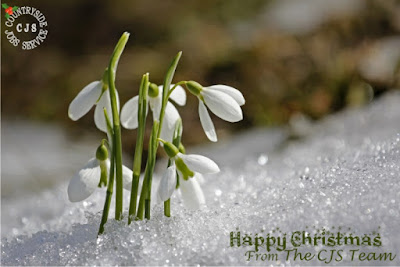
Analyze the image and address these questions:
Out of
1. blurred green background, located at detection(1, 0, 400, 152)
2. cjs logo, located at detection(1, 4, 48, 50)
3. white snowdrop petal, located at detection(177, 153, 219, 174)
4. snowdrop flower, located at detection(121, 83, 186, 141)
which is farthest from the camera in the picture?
blurred green background, located at detection(1, 0, 400, 152)

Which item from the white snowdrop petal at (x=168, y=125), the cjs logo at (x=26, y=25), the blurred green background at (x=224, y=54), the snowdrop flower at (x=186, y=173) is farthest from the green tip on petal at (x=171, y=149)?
the blurred green background at (x=224, y=54)

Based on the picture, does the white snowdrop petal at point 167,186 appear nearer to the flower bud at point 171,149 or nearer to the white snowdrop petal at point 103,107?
the flower bud at point 171,149

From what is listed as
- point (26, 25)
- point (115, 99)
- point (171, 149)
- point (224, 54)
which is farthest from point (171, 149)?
point (224, 54)

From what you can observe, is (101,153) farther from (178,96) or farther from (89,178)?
(178,96)

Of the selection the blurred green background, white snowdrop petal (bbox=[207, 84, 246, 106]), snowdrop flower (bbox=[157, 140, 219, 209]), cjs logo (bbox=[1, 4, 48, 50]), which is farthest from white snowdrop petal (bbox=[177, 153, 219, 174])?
the blurred green background

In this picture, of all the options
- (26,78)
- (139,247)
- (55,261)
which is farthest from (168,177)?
(26,78)

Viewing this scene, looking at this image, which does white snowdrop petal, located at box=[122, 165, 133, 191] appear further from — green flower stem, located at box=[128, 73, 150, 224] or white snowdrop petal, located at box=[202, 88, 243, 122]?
white snowdrop petal, located at box=[202, 88, 243, 122]

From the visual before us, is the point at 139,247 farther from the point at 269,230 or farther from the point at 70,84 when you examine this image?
the point at 70,84
